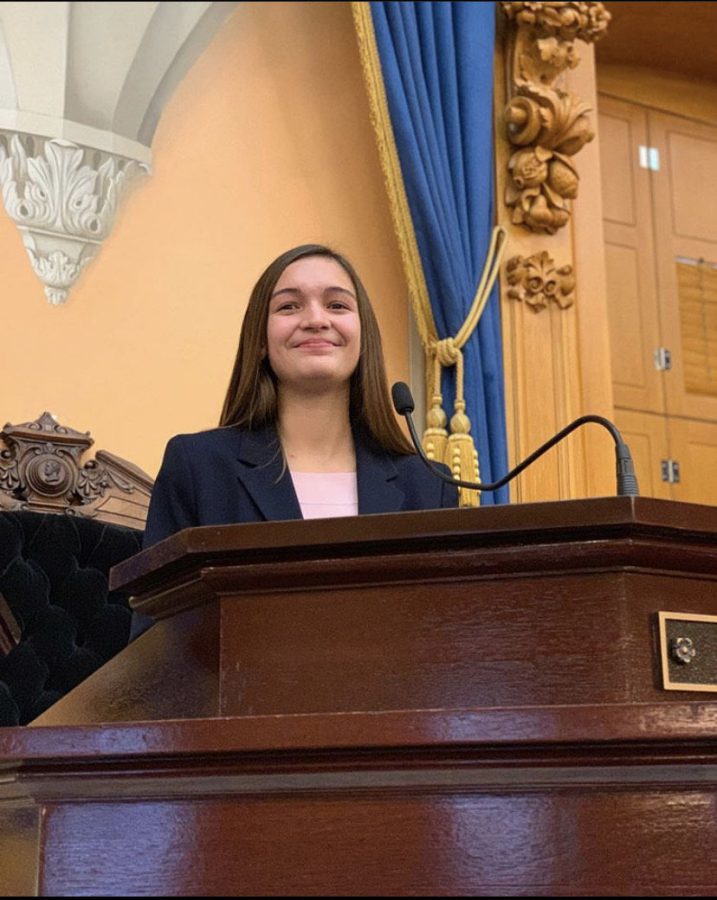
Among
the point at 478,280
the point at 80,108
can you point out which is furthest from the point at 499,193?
the point at 80,108

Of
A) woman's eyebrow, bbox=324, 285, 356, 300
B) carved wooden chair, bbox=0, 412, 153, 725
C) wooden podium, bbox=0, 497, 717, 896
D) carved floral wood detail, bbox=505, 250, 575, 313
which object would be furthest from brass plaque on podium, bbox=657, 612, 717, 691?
carved floral wood detail, bbox=505, 250, 575, 313

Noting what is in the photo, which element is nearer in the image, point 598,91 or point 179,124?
point 179,124

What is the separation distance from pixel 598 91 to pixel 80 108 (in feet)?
6.23

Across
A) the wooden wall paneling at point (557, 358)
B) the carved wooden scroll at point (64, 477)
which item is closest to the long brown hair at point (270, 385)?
the carved wooden scroll at point (64, 477)

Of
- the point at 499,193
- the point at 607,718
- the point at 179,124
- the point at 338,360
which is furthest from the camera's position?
the point at 499,193

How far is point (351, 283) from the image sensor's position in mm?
2492

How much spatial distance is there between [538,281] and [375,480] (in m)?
1.93

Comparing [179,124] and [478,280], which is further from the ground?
[179,124]

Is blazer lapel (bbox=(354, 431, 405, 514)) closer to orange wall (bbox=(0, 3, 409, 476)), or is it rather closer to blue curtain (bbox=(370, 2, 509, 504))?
orange wall (bbox=(0, 3, 409, 476))

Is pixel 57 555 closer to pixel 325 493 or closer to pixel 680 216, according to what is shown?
pixel 325 493

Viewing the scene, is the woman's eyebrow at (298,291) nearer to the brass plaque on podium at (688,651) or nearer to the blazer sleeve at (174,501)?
the blazer sleeve at (174,501)

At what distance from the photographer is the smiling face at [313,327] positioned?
234 centimetres

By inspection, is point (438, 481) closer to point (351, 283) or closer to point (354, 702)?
point (351, 283)

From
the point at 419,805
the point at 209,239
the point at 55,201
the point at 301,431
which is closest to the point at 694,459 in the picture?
the point at 209,239
